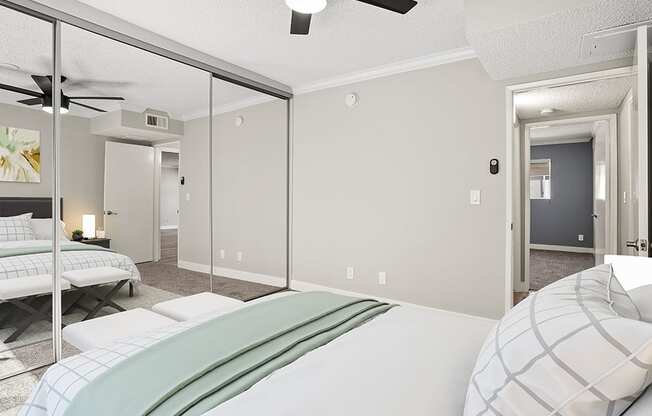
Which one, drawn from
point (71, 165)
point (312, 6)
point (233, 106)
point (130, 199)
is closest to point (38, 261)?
point (71, 165)

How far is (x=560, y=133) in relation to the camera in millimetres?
6934

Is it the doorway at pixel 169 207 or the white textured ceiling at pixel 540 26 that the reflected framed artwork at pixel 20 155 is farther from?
the white textured ceiling at pixel 540 26

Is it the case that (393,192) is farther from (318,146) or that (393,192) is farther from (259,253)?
(259,253)

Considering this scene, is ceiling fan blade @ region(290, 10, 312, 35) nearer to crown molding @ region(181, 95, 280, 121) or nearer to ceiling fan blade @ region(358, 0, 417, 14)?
ceiling fan blade @ region(358, 0, 417, 14)

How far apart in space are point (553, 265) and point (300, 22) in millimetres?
5980

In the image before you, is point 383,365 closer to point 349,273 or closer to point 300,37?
point 300,37

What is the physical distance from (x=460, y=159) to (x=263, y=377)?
2.83 m

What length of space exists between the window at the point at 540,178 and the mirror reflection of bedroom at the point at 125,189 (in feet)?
20.2

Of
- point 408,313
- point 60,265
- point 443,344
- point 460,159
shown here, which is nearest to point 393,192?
point 460,159

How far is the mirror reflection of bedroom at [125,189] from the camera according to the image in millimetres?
2434

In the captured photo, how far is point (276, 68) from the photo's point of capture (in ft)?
12.6

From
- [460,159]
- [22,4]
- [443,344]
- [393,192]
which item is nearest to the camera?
[443,344]

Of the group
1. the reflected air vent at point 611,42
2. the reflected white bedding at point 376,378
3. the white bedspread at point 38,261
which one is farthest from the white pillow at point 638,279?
the white bedspread at point 38,261

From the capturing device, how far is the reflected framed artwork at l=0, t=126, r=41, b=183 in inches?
96.0
